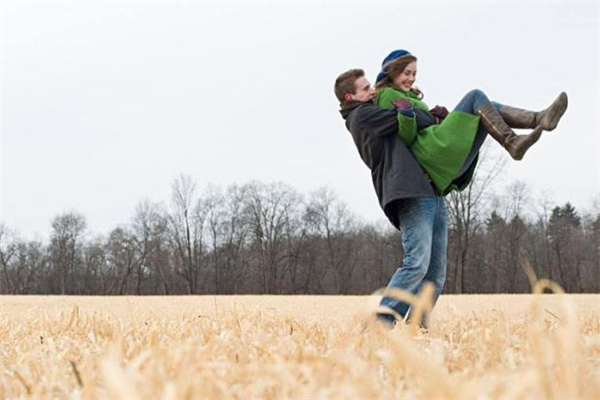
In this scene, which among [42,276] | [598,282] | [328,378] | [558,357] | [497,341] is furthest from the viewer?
[42,276]

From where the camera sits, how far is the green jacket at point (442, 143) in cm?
427

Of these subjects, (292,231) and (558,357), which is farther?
(292,231)

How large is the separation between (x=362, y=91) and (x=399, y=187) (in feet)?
2.54

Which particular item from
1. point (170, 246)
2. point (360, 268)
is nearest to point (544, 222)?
point (360, 268)

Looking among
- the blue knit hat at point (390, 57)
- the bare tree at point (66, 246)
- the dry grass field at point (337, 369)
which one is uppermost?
the bare tree at point (66, 246)

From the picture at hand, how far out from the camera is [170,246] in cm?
6019

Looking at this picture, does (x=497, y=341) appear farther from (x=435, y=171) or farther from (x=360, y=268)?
(x=360, y=268)

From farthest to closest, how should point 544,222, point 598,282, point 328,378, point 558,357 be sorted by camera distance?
point 544,222, point 598,282, point 328,378, point 558,357

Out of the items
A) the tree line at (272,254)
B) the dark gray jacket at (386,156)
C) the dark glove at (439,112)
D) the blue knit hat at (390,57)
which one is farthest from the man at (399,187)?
the tree line at (272,254)

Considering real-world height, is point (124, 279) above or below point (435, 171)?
above

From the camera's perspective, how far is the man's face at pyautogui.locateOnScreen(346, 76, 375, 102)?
460cm

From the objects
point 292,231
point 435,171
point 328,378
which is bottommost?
point 328,378

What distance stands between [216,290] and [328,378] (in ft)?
192

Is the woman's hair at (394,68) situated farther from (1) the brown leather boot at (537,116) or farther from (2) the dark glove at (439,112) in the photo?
(1) the brown leather boot at (537,116)
